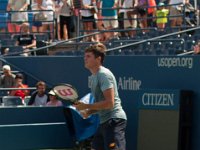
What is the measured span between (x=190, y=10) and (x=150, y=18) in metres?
0.87

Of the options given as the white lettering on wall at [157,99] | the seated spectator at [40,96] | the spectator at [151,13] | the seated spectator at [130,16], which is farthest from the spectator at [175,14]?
the white lettering on wall at [157,99]

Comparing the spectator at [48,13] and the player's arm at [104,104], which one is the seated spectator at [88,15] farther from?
the player's arm at [104,104]

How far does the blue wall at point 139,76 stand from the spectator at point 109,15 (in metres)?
4.25

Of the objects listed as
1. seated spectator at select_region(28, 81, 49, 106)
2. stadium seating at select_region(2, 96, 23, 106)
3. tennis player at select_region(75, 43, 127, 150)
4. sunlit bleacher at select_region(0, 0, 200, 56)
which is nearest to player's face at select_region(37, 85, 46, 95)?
seated spectator at select_region(28, 81, 49, 106)

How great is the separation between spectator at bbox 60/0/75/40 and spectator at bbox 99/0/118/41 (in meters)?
0.88

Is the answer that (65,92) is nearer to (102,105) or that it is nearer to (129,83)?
(102,105)

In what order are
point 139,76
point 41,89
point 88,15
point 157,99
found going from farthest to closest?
point 88,15
point 41,89
point 139,76
point 157,99

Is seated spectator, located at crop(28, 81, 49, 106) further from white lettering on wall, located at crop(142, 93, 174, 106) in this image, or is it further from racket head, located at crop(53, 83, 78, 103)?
racket head, located at crop(53, 83, 78, 103)

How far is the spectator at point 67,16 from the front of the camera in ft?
58.5

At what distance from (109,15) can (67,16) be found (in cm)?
126

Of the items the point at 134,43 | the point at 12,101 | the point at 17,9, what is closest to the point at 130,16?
the point at 17,9

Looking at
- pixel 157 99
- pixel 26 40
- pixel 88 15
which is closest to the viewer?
pixel 157 99

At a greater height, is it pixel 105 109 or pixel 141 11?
pixel 141 11

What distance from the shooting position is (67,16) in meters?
17.9
